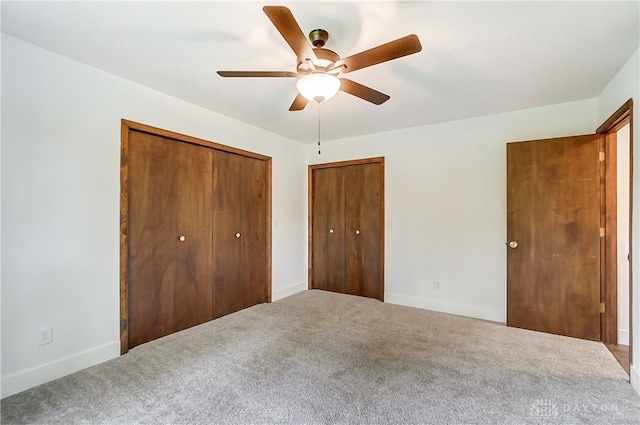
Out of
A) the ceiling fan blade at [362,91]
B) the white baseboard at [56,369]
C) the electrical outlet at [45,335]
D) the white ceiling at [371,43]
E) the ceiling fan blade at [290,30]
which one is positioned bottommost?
the white baseboard at [56,369]

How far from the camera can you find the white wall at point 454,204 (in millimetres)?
3234

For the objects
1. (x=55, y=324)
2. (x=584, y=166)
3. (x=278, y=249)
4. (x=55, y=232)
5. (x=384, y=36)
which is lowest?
(x=55, y=324)

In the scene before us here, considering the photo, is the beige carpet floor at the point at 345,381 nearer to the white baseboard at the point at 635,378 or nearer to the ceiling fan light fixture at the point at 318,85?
the white baseboard at the point at 635,378

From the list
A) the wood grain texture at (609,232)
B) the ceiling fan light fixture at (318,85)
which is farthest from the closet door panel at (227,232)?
the wood grain texture at (609,232)

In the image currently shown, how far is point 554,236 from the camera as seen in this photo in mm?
2883

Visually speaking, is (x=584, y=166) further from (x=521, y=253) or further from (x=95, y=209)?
(x=95, y=209)

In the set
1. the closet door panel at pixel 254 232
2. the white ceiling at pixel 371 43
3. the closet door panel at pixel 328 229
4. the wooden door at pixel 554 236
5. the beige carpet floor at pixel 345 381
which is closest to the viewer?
the white ceiling at pixel 371 43

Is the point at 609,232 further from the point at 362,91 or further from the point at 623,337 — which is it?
the point at 362,91

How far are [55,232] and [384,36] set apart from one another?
2686 millimetres

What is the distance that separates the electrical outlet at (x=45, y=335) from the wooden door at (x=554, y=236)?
4.10 meters

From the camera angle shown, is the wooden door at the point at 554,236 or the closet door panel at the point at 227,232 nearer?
the wooden door at the point at 554,236

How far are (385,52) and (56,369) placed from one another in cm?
308

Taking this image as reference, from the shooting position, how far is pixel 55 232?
2109 millimetres

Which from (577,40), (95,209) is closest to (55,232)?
(95,209)
